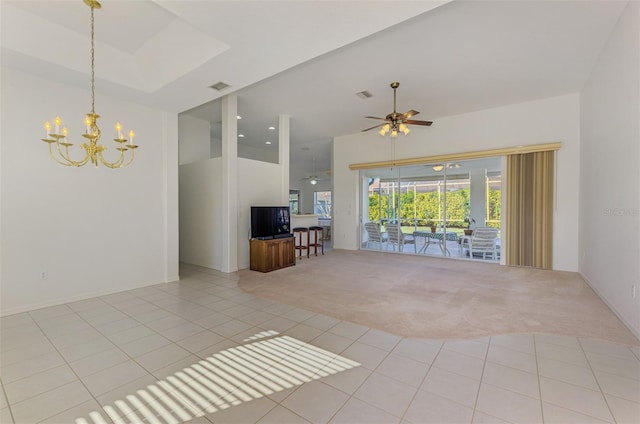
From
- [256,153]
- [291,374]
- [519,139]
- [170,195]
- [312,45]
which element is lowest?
[291,374]

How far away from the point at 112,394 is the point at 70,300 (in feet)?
9.13

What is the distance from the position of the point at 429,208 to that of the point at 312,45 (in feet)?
18.5

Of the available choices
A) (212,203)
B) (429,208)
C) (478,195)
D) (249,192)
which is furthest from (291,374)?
(478,195)

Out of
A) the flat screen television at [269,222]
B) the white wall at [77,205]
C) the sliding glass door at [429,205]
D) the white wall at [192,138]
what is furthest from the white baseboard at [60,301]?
the sliding glass door at [429,205]

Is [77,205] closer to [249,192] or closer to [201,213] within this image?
[201,213]

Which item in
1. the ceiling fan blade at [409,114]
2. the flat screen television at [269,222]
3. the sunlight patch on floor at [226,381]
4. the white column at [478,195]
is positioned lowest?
the sunlight patch on floor at [226,381]

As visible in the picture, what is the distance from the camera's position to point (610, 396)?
1901mm

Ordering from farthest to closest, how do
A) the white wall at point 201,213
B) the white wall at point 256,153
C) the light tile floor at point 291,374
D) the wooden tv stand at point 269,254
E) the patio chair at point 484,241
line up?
the white wall at point 256,153, the patio chair at point 484,241, the white wall at point 201,213, the wooden tv stand at point 269,254, the light tile floor at point 291,374

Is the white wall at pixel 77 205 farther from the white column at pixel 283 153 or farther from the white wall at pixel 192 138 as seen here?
the white column at pixel 283 153

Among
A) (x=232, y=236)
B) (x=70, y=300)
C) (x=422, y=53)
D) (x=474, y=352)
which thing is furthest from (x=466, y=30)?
(x=70, y=300)

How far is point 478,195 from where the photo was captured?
671cm

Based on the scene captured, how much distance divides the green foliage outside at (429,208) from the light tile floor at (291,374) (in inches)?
171

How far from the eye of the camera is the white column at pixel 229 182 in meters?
5.46

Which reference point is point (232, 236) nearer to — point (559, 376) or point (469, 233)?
point (559, 376)
